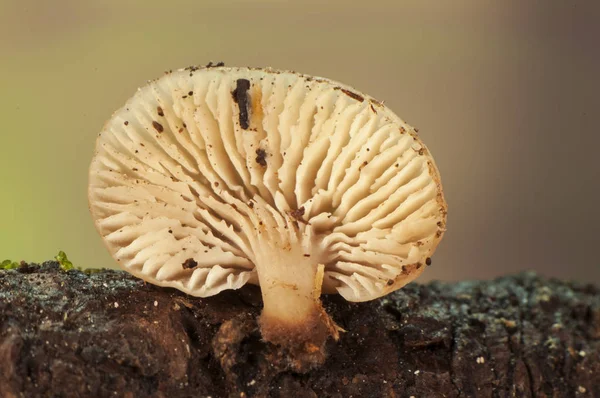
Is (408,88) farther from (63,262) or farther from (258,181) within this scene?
(63,262)

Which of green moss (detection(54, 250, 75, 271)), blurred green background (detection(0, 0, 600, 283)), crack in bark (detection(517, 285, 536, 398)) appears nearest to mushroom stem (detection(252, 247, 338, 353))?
green moss (detection(54, 250, 75, 271))

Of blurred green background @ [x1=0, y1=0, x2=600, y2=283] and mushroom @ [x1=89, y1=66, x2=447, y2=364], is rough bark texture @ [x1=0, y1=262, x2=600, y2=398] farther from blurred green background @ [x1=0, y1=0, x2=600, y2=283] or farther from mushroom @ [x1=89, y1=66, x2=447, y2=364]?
blurred green background @ [x1=0, y1=0, x2=600, y2=283]

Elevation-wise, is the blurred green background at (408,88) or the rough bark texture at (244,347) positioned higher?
the blurred green background at (408,88)

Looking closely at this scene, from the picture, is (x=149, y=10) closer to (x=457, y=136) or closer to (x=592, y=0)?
(x=457, y=136)

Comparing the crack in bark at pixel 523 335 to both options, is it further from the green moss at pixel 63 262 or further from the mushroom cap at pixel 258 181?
the green moss at pixel 63 262

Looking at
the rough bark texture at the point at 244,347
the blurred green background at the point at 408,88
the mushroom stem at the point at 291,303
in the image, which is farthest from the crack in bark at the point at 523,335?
the blurred green background at the point at 408,88

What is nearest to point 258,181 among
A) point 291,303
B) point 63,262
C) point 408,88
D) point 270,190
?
point 270,190
